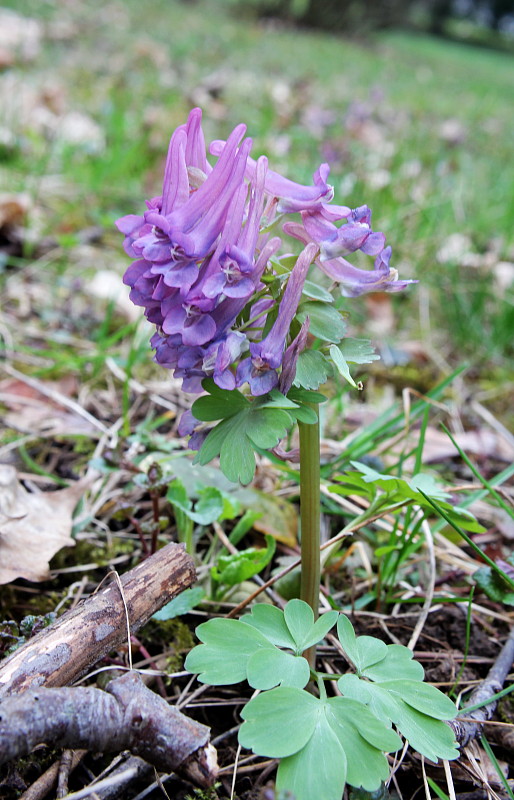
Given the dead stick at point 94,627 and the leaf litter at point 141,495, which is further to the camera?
the leaf litter at point 141,495

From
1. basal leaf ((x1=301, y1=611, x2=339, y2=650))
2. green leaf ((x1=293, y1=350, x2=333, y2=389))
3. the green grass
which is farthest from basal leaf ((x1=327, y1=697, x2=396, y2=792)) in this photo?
the green grass

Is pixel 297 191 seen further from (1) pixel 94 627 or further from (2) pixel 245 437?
(1) pixel 94 627

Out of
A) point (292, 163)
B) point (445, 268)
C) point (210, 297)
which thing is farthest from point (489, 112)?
point (210, 297)

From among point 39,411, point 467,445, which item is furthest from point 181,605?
point 467,445

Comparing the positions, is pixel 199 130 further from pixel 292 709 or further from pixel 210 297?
pixel 292 709

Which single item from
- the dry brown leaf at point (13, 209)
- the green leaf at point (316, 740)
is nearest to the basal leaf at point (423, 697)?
the green leaf at point (316, 740)

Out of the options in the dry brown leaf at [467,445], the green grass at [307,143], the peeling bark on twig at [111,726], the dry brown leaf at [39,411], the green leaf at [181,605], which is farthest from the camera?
the green grass at [307,143]

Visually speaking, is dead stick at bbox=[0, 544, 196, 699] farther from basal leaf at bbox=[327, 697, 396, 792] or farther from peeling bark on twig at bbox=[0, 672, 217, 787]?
basal leaf at bbox=[327, 697, 396, 792]

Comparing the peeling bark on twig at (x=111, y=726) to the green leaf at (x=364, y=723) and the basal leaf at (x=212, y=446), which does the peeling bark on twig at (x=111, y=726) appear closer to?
the green leaf at (x=364, y=723)
